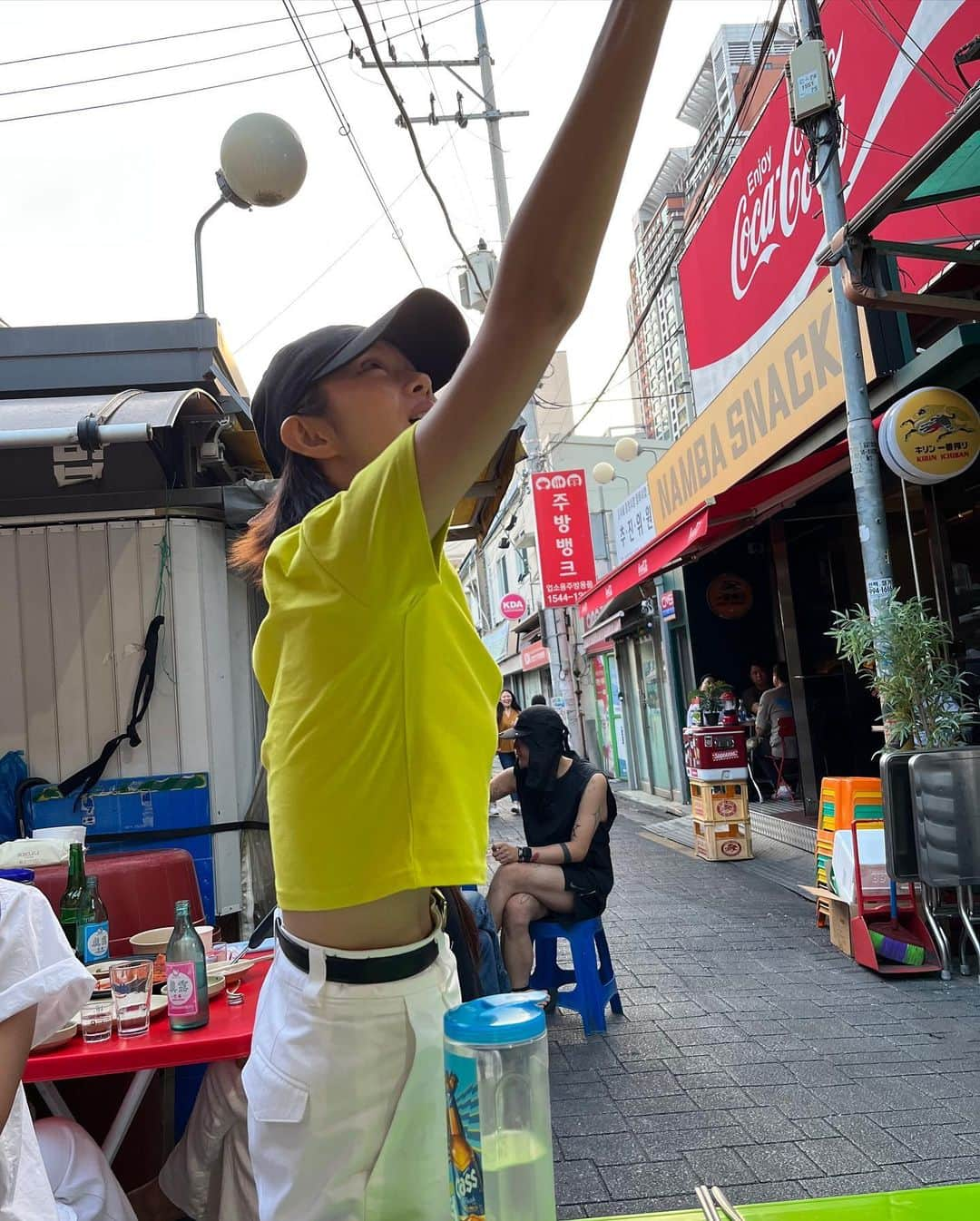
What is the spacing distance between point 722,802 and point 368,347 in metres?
8.90

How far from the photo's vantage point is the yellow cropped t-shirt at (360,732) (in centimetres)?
Answer: 104

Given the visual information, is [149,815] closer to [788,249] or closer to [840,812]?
[840,812]

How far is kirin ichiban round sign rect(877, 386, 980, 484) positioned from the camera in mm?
5918

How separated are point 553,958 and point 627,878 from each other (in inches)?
157

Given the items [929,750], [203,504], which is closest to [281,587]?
[203,504]

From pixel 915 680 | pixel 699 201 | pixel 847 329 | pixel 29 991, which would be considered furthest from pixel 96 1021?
pixel 699 201

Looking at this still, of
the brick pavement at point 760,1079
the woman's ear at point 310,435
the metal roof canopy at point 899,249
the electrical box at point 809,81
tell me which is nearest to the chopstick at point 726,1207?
the woman's ear at point 310,435

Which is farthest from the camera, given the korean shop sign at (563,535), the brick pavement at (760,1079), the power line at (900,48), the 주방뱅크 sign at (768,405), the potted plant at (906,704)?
the korean shop sign at (563,535)

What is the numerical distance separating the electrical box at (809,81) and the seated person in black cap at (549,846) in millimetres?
4102

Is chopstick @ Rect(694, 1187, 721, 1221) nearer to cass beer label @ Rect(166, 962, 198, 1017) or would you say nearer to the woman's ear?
the woman's ear

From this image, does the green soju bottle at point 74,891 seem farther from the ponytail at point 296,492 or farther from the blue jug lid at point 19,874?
the ponytail at point 296,492

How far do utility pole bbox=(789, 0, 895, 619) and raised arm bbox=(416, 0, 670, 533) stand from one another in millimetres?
5410

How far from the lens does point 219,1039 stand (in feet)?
8.09

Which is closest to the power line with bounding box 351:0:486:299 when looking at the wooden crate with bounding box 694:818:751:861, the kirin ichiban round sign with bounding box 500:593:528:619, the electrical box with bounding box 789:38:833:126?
the electrical box with bounding box 789:38:833:126
